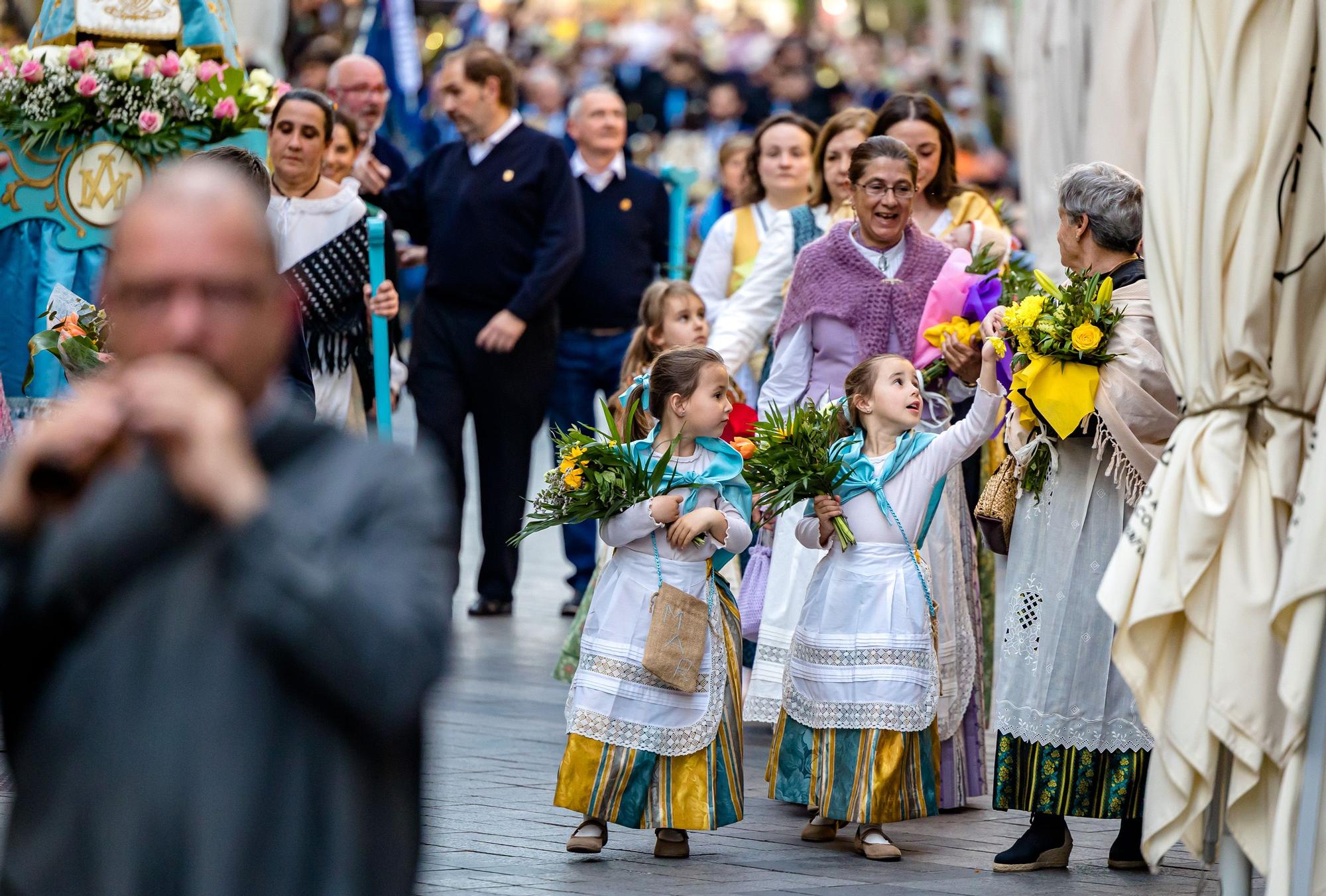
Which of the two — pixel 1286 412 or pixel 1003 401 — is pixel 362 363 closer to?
pixel 1003 401

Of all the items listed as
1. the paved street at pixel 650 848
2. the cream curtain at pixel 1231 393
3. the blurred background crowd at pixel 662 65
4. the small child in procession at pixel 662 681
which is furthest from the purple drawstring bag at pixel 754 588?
the cream curtain at pixel 1231 393

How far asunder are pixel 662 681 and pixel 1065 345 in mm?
1565

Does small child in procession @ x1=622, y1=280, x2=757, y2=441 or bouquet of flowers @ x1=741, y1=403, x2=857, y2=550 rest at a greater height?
small child in procession @ x1=622, y1=280, x2=757, y2=441

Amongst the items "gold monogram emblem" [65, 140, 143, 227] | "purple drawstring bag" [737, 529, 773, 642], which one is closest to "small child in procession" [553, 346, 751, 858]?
"purple drawstring bag" [737, 529, 773, 642]

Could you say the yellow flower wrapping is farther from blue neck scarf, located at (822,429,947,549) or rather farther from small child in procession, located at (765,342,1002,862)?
blue neck scarf, located at (822,429,947,549)

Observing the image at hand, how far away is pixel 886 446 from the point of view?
6316 millimetres

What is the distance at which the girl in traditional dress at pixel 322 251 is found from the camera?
8.05 meters

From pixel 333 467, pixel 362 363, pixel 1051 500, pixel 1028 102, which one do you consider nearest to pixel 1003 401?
pixel 1051 500

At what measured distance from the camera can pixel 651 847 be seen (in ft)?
20.2

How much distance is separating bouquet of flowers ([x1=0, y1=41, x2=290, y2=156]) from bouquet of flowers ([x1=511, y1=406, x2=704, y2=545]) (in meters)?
2.66

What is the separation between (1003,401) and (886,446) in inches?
16.6

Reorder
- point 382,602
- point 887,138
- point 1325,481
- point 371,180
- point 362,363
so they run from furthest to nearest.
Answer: point 371,180 → point 362,363 → point 887,138 → point 1325,481 → point 382,602

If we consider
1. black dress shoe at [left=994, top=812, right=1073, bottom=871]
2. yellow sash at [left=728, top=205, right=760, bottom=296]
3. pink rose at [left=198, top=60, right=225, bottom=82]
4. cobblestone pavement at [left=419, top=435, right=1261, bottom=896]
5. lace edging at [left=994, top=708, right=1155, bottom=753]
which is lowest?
cobblestone pavement at [left=419, top=435, right=1261, bottom=896]

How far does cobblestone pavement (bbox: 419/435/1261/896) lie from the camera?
18.1 feet
